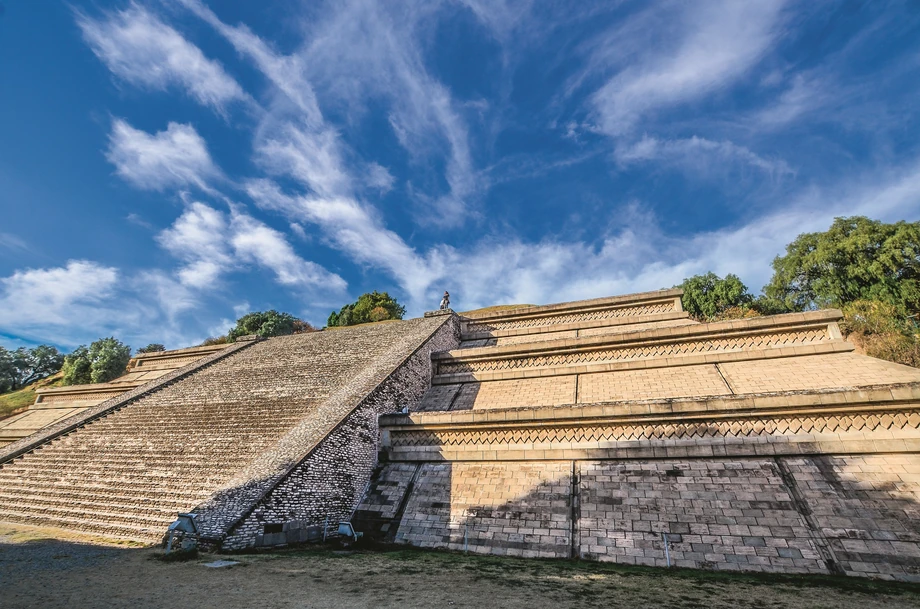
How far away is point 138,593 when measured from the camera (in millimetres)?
5281

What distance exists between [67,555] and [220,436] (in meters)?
4.66

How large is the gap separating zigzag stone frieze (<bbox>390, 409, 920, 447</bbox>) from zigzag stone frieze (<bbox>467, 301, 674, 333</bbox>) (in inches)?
378

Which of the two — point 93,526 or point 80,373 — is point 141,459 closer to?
point 93,526

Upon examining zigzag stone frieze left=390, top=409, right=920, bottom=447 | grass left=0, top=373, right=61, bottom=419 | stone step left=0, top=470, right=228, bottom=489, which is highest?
grass left=0, top=373, right=61, bottom=419

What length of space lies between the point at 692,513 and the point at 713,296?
123ft

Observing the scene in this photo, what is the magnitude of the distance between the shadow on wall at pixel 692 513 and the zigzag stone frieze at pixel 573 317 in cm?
1066

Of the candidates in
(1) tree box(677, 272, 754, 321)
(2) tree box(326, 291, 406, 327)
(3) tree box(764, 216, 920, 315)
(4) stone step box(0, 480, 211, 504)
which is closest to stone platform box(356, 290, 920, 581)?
(4) stone step box(0, 480, 211, 504)

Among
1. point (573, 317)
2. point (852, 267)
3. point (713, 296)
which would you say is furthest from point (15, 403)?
point (852, 267)

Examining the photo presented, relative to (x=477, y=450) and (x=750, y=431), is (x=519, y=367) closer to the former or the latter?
(x=477, y=450)

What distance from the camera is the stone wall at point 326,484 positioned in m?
7.89

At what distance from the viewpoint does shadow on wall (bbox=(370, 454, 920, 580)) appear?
6.54 metres

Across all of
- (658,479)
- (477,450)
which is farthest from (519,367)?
(658,479)

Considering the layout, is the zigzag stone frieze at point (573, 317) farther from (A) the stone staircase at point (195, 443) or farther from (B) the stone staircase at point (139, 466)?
(B) the stone staircase at point (139, 466)

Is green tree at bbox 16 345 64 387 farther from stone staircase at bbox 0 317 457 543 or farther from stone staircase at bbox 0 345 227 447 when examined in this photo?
stone staircase at bbox 0 317 457 543
